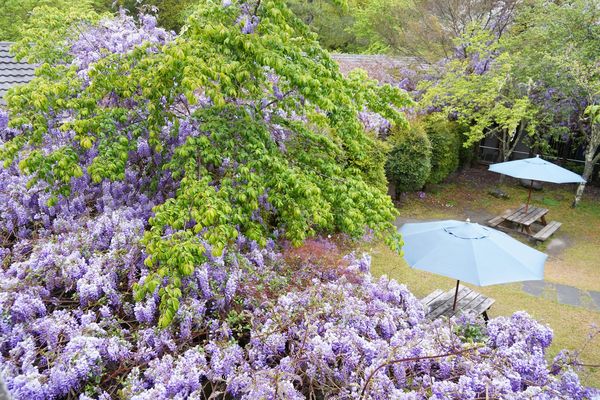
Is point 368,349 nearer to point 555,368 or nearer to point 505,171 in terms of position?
point 555,368

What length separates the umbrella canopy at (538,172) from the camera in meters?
8.93

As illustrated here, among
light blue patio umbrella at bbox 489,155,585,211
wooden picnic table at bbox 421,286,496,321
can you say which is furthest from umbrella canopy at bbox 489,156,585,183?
wooden picnic table at bbox 421,286,496,321

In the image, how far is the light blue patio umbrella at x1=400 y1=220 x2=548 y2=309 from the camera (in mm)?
4430

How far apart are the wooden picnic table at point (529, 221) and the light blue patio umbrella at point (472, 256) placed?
16.8 feet

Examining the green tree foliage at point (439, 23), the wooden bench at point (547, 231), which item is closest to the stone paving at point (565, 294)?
the wooden bench at point (547, 231)

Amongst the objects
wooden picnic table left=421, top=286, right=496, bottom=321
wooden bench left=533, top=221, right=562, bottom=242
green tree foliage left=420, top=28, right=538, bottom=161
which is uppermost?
green tree foliage left=420, top=28, right=538, bottom=161

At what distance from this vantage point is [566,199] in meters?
12.3

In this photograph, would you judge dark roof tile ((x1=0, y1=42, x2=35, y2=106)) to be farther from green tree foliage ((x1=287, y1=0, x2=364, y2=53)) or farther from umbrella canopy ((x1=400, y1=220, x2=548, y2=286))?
green tree foliage ((x1=287, y1=0, x2=364, y2=53))

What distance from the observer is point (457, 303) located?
18.6 feet

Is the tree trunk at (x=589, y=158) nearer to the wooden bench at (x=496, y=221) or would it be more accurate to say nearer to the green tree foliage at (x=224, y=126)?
the wooden bench at (x=496, y=221)

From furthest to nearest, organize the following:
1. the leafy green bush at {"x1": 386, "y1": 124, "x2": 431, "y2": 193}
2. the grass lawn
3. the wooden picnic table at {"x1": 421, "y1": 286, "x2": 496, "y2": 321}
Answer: the leafy green bush at {"x1": 386, "y1": 124, "x2": 431, "y2": 193} < the grass lawn < the wooden picnic table at {"x1": 421, "y1": 286, "x2": 496, "y2": 321}

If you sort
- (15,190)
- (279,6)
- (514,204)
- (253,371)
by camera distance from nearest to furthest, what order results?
1. (253,371)
2. (279,6)
3. (15,190)
4. (514,204)

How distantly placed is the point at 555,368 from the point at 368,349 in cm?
161

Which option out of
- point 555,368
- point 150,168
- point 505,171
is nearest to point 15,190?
point 150,168
